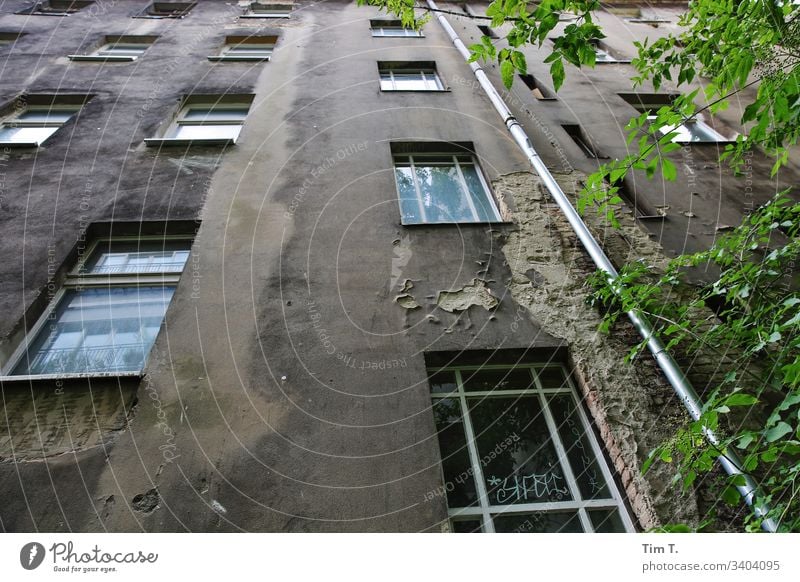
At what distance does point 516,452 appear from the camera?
3422 millimetres

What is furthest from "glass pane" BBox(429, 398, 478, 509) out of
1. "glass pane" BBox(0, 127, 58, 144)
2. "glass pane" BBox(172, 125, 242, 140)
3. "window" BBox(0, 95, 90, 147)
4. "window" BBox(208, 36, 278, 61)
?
"window" BBox(208, 36, 278, 61)

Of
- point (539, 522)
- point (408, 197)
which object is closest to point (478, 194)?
point (408, 197)

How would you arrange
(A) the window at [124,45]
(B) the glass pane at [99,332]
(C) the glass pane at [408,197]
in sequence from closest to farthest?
(B) the glass pane at [99,332] → (C) the glass pane at [408,197] → (A) the window at [124,45]

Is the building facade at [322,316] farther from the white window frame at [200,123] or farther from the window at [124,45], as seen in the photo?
the window at [124,45]

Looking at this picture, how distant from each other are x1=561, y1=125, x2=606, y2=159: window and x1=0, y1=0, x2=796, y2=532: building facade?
3 centimetres

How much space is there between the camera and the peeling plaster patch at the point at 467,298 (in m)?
4.08

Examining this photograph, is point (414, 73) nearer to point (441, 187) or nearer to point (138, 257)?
point (441, 187)

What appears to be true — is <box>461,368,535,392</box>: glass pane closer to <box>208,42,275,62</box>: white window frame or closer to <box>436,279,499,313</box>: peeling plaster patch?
<box>436,279,499,313</box>: peeling plaster patch

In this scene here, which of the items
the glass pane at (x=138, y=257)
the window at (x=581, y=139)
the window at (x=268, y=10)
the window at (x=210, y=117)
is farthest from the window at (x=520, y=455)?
the window at (x=268, y=10)

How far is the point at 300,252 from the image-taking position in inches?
176

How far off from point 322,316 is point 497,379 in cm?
176

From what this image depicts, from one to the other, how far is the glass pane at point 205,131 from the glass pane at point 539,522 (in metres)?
6.61
